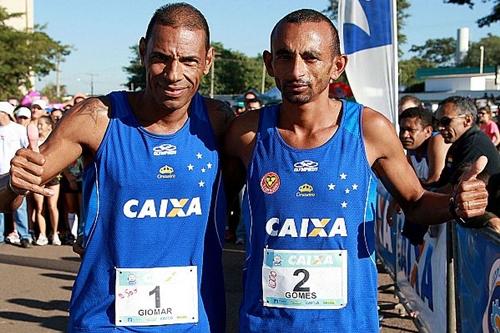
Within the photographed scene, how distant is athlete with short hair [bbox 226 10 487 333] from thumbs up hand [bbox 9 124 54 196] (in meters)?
0.82

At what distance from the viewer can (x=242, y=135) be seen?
3.01 metres

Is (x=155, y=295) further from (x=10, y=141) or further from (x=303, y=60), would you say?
(x=10, y=141)

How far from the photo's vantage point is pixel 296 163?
2.87 metres

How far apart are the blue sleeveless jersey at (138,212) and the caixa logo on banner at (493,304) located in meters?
1.43

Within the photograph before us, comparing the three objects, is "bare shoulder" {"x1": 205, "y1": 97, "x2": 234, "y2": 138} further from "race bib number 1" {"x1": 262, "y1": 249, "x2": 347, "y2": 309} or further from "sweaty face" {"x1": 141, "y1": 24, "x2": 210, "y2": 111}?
"race bib number 1" {"x1": 262, "y1": 249, "x2": 347, "y2": 309}

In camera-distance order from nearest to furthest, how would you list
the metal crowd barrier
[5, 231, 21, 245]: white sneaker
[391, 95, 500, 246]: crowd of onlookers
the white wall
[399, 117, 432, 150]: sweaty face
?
the metal crowd barrier
[391, 95, 500, 246]: crowd of onlookers
[399, 117, 432, 150]: sweaty face
[5, 231, 21, 245]: white sneaker
the white wall

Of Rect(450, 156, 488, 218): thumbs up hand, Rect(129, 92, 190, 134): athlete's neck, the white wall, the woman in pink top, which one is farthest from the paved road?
the white wall

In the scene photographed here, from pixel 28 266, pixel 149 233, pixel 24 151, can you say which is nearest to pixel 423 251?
pixel 149 233

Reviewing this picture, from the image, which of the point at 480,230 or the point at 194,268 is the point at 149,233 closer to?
the point at 194,268

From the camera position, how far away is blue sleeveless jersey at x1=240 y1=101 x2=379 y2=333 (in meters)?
2.83

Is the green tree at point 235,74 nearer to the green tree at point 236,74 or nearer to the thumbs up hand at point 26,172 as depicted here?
the green tree at point 236,74

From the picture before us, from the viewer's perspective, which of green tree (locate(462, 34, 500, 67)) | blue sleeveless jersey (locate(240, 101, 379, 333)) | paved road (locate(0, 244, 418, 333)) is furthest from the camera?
green tree (locate(462, 34, 500, 67))

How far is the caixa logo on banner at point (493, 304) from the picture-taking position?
137 inches

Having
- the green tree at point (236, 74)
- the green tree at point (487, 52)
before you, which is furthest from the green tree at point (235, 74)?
the green tree at point (487, 52)
